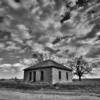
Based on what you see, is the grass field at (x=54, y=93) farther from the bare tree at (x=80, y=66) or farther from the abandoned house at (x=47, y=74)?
the bare tree at (x=80, y=66)

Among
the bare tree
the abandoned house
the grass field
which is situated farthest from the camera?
the bare tree

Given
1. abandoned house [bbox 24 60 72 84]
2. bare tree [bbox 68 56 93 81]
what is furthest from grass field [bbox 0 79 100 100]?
bare tree [bbox 68 56 93 81]

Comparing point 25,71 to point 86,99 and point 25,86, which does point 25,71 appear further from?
point 86,99

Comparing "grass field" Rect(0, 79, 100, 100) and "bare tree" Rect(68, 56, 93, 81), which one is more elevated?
"bare tree" Rect(68, 56, 93, 81)

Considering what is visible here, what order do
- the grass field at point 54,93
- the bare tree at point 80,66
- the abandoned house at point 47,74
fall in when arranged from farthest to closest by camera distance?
the bare tree at point 80,66
the abandoned house at point 47,74
the grass field at point 54,93

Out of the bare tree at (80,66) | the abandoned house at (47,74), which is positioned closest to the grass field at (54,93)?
the abandoned house at (47,74)

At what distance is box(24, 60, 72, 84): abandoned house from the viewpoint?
98.2 ft

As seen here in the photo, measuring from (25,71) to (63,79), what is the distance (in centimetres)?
1088

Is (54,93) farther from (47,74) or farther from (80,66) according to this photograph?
(80,66)

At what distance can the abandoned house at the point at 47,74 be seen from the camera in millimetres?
29922

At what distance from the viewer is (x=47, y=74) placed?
30422 mm

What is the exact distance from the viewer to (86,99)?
13188 millimetres

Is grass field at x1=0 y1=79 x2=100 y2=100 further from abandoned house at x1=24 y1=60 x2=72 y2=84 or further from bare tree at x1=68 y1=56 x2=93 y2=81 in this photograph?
bare tree at x1=68 y1=56 x2=93 y2=81

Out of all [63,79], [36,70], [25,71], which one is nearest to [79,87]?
[63,79]
